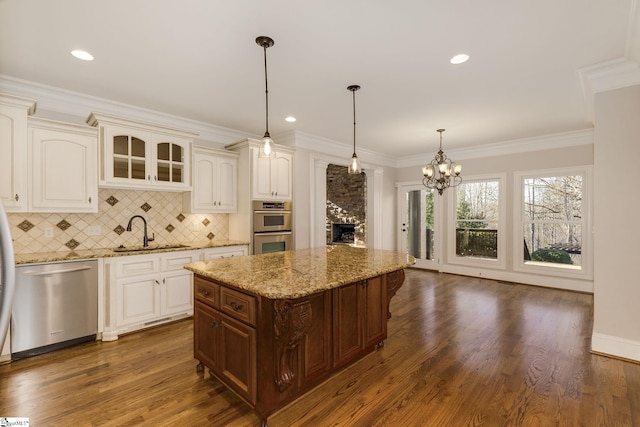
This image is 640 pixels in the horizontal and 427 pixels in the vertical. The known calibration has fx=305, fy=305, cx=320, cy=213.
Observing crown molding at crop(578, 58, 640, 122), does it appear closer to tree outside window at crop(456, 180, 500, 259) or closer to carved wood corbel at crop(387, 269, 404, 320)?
carved wood corbel at crop(387, 269, 404, 320)

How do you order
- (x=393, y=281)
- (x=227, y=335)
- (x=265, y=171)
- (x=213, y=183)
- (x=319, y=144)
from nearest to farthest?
(x=227, y=335), (x=393, y=281), (x=213, y=183), (x=265, y=171), (x=319, y=144)

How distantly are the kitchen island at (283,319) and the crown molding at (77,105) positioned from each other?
2.53 metres

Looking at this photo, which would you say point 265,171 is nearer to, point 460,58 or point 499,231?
point 460,58

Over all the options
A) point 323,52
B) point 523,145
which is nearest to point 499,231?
point 523,145

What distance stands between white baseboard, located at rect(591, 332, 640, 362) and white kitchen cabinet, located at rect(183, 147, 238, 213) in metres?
4.33

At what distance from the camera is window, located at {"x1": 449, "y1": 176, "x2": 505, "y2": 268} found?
225 inches

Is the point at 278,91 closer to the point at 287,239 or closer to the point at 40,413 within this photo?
the point at 287,239

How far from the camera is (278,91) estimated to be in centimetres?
328

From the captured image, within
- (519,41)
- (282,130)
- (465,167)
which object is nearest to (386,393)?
(519,41)

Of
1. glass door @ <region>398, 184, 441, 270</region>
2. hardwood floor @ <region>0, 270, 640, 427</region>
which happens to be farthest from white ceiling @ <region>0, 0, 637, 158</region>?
glass door @ <region>398, 184, 441, 270</region>

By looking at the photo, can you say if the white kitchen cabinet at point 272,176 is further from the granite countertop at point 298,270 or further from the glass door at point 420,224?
the glass door at point 420,224

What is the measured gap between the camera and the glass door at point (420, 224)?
6582mm

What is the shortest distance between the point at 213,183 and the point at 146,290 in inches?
62.3

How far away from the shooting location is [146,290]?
3357 millimetres
